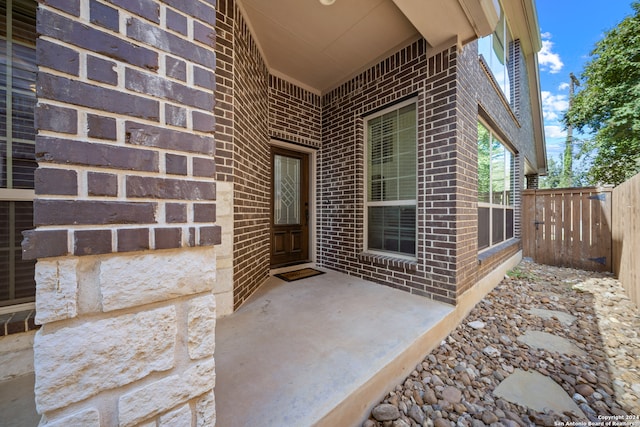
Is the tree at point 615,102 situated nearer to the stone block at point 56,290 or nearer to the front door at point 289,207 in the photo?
the front door at point 289,207

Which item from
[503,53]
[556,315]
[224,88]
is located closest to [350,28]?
[224,88]

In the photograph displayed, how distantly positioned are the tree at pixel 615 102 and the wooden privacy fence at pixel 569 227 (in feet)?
9.97

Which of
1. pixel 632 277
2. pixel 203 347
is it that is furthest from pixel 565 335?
pixel 203 347

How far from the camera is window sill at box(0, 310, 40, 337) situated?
4.09 feet

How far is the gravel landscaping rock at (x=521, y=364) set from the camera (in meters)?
1.41

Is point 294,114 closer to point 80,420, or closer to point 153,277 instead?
point 153,277

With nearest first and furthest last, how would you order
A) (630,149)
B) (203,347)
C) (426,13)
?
1. (203,347)
2. (426,13)
3. (630,149)

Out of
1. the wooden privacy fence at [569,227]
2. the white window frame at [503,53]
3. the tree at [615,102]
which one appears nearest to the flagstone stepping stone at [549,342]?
the white window frame at [503,53]

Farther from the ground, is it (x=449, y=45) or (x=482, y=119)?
(x=449, y=45)

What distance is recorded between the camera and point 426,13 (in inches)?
83.8

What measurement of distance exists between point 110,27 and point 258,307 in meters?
2.18

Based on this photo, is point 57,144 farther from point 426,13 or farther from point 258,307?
point 426,13

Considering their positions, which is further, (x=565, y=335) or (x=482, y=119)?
(x=482, y=119)

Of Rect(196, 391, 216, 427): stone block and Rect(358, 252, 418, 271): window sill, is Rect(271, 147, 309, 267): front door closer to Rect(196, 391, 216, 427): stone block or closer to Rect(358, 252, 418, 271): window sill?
Rect(358, 252, 418, 271): window sill
